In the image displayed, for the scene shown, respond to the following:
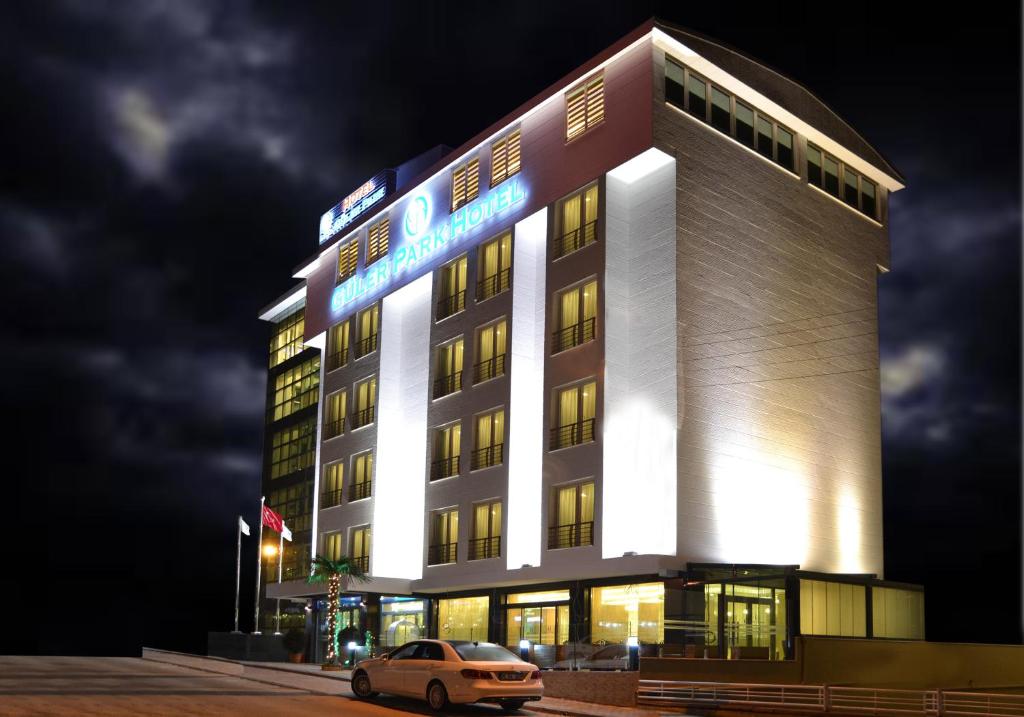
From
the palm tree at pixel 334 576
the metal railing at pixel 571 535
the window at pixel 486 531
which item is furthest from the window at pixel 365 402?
the metal railing at pixel 571 535

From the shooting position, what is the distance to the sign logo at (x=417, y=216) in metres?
50.9

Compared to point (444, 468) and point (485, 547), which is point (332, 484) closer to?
point (444, 468)

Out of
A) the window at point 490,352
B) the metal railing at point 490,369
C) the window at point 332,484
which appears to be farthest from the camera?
the window at point 332,484

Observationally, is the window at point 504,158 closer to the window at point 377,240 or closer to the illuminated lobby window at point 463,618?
the window at point 377,240

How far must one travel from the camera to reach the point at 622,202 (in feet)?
136

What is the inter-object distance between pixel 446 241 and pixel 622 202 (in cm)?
997

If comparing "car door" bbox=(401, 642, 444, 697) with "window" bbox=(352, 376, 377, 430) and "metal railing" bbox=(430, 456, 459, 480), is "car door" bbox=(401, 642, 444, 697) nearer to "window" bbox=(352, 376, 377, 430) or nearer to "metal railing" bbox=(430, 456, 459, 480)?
"metal railing" bbox=(430, 456, 459, 480)

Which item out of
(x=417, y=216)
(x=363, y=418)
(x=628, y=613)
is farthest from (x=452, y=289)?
(x=628, y=613)

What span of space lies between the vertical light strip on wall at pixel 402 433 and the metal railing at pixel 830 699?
2252 centimetres

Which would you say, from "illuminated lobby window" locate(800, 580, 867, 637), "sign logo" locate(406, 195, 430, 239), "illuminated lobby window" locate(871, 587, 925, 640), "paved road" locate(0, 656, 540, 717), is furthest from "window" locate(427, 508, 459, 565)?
"illuminated lobby window" locate(871, 587, 925, 640)

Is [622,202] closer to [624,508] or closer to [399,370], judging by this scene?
[624,508]

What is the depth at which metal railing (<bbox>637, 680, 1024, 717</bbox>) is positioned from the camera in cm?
2142

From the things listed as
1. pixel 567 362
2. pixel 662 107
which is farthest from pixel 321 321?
pixel 662 107

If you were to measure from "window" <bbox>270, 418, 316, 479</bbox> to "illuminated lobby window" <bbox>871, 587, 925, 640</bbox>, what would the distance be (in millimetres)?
35646
